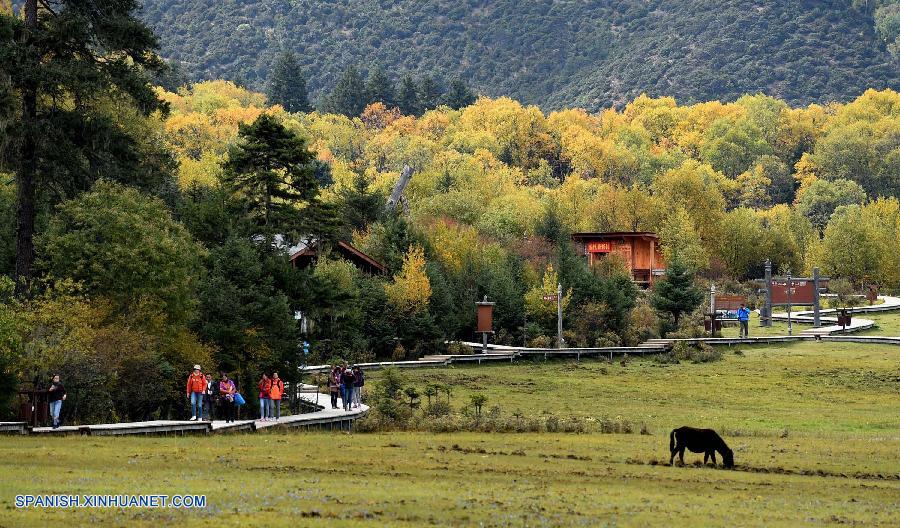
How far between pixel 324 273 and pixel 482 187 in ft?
268

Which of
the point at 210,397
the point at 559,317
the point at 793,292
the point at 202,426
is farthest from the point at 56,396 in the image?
the point at 793,292

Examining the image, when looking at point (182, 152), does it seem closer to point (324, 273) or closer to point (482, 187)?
point (482, 187)

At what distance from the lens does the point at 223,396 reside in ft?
130

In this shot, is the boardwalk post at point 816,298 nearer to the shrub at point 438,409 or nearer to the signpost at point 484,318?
the signpost at point 484,318

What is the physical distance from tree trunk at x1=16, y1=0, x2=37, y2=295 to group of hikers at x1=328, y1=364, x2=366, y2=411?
9935mm

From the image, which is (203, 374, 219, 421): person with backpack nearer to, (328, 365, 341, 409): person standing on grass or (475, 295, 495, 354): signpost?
(328, 365, 341, 409): person standing on grass

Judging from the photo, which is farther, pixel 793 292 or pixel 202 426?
pixel 793 292

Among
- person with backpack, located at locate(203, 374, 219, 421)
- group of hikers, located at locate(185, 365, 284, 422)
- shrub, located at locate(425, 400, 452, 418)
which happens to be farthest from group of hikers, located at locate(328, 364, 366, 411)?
person with backpack, located at locate(203, 374, 219, 421)

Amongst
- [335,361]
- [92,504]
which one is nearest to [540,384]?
[335,361]

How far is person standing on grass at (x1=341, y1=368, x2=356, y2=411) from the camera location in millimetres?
44053

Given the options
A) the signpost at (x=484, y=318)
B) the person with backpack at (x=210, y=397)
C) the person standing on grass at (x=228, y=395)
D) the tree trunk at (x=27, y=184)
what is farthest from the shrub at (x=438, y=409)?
the signpost at (x=484, y=318)

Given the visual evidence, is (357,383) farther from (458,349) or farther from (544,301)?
(544,301)

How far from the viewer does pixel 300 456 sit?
101ft

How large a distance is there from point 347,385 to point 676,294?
43.7 m
